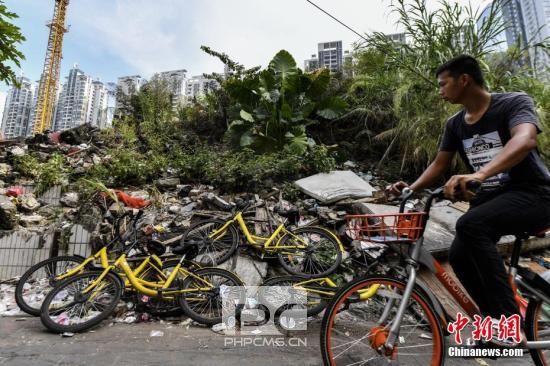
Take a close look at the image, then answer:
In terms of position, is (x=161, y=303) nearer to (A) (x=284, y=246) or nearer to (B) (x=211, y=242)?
(B) (x=211, y=242)

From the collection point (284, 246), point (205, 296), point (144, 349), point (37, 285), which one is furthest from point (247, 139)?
point (144, 349)

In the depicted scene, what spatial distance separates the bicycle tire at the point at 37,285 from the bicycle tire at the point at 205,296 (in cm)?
127

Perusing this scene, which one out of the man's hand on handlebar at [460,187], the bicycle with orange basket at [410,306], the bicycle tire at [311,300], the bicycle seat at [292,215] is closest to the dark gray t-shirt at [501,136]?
the bicycle with orange basket at [410,306]

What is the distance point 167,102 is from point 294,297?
9040 mm

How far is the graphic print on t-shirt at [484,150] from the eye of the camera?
60.8 inches

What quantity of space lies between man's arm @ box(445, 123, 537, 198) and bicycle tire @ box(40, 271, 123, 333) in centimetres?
278

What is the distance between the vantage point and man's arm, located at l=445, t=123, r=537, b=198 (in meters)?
1.27

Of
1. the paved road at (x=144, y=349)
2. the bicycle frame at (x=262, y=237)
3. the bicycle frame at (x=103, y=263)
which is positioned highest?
the bicycle frame at (x=262, y=237)

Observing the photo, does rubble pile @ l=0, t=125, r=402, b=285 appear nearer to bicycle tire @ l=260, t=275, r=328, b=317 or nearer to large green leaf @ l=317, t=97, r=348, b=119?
bicycle tire @ l=260, t=275, r=328, b=317

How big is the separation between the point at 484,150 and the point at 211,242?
3014 millimetres

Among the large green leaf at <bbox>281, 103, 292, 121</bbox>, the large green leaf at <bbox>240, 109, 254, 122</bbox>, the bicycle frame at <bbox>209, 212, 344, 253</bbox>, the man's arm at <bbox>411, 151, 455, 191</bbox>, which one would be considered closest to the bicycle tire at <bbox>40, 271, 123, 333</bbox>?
the bicycle frame at <bbox>209, 212, 344, 253</bbox>

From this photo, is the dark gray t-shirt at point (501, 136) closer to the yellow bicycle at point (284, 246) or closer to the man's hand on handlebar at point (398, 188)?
the man's hand on handlebar at point (398, 188)

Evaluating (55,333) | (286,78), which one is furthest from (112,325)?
(286,78)

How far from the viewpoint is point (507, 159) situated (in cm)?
131
